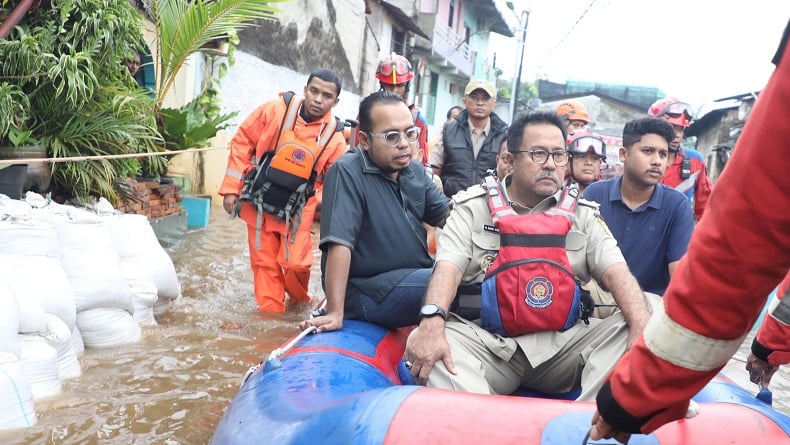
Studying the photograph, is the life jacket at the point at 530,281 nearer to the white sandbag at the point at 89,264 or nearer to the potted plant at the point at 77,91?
the white sandbag at the point at 89,264

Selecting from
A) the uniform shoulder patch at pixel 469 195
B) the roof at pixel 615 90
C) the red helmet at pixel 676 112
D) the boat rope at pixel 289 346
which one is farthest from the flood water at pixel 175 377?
the roof at pixel 615 90

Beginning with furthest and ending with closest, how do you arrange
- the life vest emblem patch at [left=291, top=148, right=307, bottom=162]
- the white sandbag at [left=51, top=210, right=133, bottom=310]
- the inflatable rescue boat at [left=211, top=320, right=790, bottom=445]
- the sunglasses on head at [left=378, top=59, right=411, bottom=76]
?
1. the sunglasses on head at [left=378, top=59, right=411, bottom=76]
2. the life vest emblem patch at [left=291, top=148, right=307, bottom=162]
3. the white sandbag at [left=51, top=210, right=133, bottom=310]
4. the inflatable rescue boat at [left=211, top=320, right=790, bottom=445]

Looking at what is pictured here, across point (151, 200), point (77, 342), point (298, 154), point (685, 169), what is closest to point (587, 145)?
point (685, 169)

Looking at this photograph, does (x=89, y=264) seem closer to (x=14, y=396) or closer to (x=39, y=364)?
(x=39, y=364)

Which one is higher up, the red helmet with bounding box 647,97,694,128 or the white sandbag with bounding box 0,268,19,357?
the red helmet with bounding box 647,97,694,128

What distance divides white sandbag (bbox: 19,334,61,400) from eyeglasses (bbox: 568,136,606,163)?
3.38 metres

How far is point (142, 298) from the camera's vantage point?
4.39 m

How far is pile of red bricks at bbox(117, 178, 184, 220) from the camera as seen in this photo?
632 cm

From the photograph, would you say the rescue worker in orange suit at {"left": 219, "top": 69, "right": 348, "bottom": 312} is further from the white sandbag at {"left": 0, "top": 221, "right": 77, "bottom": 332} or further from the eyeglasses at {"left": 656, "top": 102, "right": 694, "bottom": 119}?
the eyeglasses at {"left": 656, "top": 102, "right": 694, "bottom": 119}

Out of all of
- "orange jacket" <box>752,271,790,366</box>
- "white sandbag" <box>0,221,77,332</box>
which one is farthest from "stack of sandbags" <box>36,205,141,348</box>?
"orange jacket" <box>752,271,790,366</box>

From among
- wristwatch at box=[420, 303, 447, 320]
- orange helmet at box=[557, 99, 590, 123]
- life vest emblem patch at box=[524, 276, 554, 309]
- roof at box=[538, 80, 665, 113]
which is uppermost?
roof at box=[538, 80, 665, 113]

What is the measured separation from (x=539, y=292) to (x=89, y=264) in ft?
7.82

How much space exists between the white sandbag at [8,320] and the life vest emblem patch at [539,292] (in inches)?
76.9

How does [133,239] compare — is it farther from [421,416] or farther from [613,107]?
[613,107]
